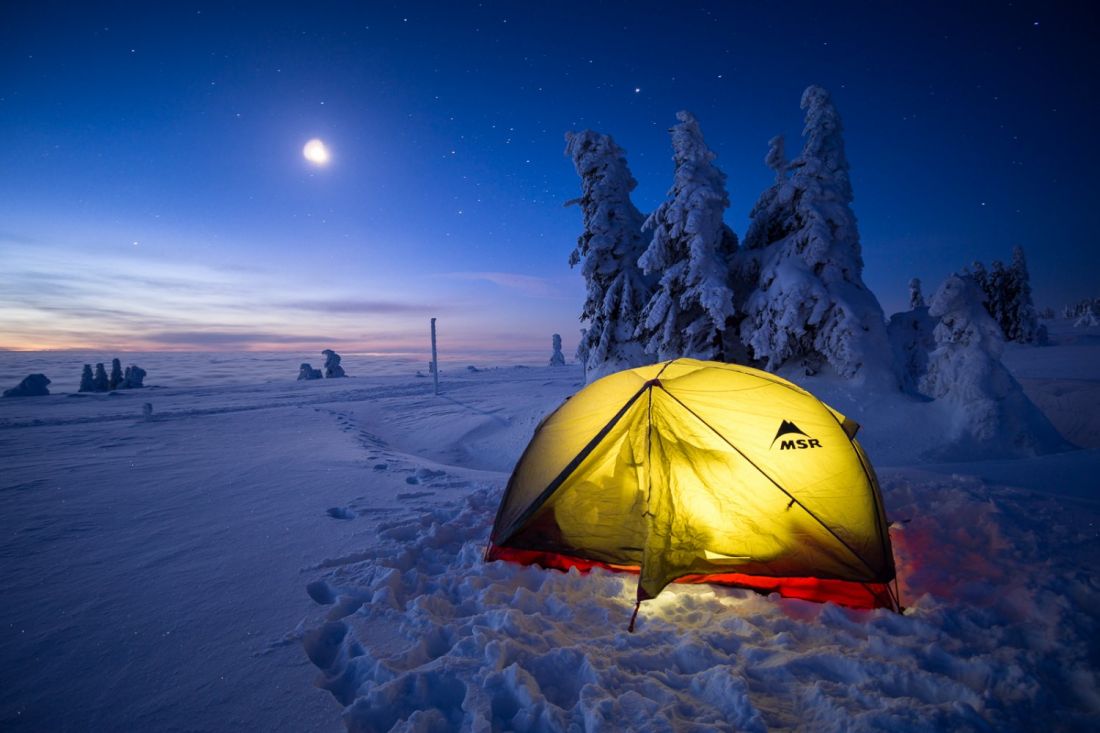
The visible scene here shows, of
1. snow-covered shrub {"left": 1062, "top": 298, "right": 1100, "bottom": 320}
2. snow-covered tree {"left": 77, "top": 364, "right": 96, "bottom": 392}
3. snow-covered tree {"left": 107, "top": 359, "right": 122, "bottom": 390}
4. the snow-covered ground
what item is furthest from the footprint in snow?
snow-covered shrub {"left": 1062, "top": 298, "right": 1100, "bottom": 320}

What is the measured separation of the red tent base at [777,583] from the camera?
3713 mm

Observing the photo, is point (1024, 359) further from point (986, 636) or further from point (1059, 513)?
point (986, 636)

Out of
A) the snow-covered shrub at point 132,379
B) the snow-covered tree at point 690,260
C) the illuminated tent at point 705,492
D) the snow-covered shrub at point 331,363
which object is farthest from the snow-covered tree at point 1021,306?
the snow-covered shrub at point 132,379

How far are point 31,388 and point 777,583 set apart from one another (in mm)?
39676

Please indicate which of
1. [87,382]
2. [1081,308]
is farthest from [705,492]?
[1081,308]

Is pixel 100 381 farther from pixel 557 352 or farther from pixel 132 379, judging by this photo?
pixel 557 352

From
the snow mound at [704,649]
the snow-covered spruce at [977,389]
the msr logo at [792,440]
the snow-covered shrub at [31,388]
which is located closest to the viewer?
→ the snow mound at [704,649]

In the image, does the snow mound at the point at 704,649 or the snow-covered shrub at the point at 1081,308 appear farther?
the snow-covered shrub at the point at 1081,308

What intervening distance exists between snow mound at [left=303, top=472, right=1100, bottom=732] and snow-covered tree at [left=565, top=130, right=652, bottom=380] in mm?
11544

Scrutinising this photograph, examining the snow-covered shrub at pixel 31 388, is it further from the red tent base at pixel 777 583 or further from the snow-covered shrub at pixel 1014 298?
the snow-covered shrub at pixel 1014 298

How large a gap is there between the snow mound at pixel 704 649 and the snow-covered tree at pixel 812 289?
797cm

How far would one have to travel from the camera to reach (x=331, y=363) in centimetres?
3956

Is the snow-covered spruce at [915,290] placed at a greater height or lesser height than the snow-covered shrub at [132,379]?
greater

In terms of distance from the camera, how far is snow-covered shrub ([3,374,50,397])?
939 inches
